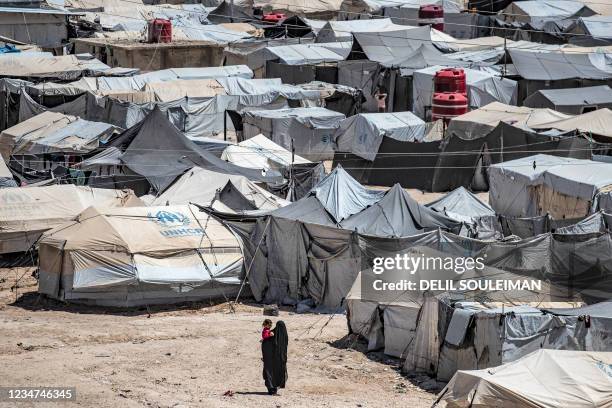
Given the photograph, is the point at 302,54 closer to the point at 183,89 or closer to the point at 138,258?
the point at 183,89

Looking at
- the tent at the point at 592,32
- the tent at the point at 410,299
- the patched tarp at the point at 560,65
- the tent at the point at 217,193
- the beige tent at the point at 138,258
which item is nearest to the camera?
the tent at the point at 410,299

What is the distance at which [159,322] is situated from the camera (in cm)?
2386

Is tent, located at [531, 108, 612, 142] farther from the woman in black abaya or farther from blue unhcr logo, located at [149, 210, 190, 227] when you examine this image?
the woman in black abaya

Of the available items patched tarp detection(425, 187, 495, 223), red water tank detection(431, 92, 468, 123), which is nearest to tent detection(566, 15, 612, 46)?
red water tank detection(431, 92, 468, 123)

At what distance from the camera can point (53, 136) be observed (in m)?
36.1

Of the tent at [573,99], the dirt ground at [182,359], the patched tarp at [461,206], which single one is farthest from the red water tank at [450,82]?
the dirt ground at [182,359]

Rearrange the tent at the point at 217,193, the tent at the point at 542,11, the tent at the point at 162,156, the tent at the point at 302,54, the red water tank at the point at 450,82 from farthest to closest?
the tent at the point at 542,11
the tent at the point at 302,54
the red water tank at the point at 450,82
the tent at the point at 162,156
the tent at the point at 217,193

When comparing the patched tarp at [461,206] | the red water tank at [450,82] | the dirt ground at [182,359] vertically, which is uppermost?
the red water tank at [450,82]

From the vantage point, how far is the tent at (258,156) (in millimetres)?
32344

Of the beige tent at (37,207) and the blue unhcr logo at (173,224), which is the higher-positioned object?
the blue unhcr logo at (173,224)

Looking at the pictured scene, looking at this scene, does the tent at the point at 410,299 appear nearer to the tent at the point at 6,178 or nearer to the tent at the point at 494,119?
the tent at the point at 6,178

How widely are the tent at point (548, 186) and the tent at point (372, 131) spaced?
668 centimetres

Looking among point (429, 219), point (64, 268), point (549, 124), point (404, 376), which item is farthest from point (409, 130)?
point (404, 376)

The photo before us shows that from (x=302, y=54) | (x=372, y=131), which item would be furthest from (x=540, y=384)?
(x=302, y=54)
